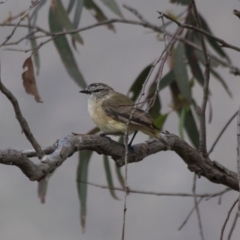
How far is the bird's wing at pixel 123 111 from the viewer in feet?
9.79

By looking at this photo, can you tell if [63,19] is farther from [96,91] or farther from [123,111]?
[123,111]

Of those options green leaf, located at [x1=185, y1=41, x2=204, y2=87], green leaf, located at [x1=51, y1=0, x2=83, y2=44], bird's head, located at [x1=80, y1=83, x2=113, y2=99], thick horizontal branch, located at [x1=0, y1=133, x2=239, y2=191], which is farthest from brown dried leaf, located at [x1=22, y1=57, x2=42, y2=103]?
green leaf, located at [x1=185, y1=41, x2=204, y2=87]

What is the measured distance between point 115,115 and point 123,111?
5 cm

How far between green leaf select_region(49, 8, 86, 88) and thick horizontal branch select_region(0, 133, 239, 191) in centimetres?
86

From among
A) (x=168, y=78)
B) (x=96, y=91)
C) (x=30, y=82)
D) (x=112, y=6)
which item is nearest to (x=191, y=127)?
(x=168, y=78)

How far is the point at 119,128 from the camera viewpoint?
3184 millimetres

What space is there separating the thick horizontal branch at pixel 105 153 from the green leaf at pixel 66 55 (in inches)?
33.7

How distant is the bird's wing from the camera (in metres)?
2.98

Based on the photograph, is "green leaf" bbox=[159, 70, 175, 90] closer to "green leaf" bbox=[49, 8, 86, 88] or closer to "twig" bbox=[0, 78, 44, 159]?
"green leaf" bbox=[49, 8, 86, 88]

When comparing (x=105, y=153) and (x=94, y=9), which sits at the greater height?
(x=94, y=9)

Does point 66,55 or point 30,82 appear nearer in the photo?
point 30,82

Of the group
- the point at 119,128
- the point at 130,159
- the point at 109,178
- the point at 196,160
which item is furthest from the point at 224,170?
the point at 109,178

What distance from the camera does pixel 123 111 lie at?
10.4 ft

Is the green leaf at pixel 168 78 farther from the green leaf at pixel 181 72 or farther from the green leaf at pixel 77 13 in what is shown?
the green leaf at pixel 77 13
